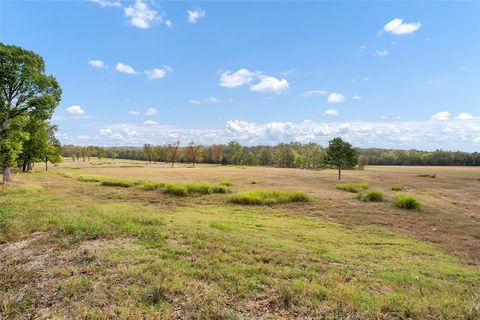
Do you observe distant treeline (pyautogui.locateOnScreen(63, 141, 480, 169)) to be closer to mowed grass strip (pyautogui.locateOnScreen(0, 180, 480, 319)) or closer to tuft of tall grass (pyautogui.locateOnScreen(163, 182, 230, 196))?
tuft of tall grass (pyautogui.locateOnScreen(163, 182, 230, 196))

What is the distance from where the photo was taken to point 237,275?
6.57 meters

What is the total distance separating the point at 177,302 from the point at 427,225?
16.1 m

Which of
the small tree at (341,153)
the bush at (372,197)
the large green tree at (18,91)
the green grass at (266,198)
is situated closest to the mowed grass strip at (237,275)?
the green grass at (266,198)

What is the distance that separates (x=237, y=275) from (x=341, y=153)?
46.6 m

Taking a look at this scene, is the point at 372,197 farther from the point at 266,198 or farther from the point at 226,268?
the point at 226,268

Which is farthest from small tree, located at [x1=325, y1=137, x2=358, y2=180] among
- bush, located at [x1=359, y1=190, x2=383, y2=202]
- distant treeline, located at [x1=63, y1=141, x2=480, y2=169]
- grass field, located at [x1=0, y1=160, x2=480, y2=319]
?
distant treeline, located at [x1=63, y1=141, x2=480, y2=169]

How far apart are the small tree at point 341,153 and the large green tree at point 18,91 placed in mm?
40947

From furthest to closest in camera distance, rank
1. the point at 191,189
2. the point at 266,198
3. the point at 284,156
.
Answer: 1. the point at 284,156
2. the point at 191,189
3. the point at 266,198

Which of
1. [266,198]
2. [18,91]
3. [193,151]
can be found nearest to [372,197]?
[266,198]

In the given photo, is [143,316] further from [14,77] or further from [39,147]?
[39,147]

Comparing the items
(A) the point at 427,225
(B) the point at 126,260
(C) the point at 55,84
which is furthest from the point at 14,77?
(A) the point at 427,225

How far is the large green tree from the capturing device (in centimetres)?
2416

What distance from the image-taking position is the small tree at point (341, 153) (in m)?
49.4

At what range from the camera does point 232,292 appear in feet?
18.9
